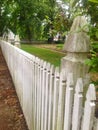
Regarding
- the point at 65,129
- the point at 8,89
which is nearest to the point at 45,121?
the point at 65,129

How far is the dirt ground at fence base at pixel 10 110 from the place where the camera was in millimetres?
4590

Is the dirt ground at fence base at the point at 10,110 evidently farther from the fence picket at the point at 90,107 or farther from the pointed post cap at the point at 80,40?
the fence picket at the point at 90,107

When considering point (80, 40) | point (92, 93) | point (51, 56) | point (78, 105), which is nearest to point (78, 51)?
point (80, 40)

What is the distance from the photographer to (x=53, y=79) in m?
2.78

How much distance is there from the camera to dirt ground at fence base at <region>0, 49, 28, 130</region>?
15.1ft

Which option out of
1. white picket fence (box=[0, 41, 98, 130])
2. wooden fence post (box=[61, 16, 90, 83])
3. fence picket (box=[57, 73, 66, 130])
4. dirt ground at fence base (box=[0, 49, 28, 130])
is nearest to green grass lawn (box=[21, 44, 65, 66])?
dirt ground at fence base (box=[0, 49, 28, 130])

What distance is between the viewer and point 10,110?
534 centimetres

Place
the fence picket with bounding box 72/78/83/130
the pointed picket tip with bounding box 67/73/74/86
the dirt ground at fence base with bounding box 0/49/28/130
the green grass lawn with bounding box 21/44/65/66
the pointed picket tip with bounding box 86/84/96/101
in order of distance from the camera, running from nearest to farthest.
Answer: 1. the pointed picket tip with bounding box 86/84/96/101
2. the fence picket with bounding box 72/78/83/130
3. the pointed picket tip with bounding box 67/73/74/86
4. the dirt ground at fence base with bounding box 0/49/28/130
5. the green grass lawn with bounding box 21/44/65/66

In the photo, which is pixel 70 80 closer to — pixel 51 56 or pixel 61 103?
pixel 61 103

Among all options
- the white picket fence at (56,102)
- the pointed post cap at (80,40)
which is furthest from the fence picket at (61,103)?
the pointed post cap at (80,40)

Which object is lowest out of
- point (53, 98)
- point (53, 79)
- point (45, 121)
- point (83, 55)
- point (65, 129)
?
point (45, 121)

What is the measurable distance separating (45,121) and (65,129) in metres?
0.89

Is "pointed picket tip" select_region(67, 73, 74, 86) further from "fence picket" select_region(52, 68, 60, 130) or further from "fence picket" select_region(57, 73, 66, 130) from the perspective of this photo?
"fence picket" select_region(52, 68, 60, 130)

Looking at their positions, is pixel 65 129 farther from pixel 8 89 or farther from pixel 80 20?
pixel 8 89
